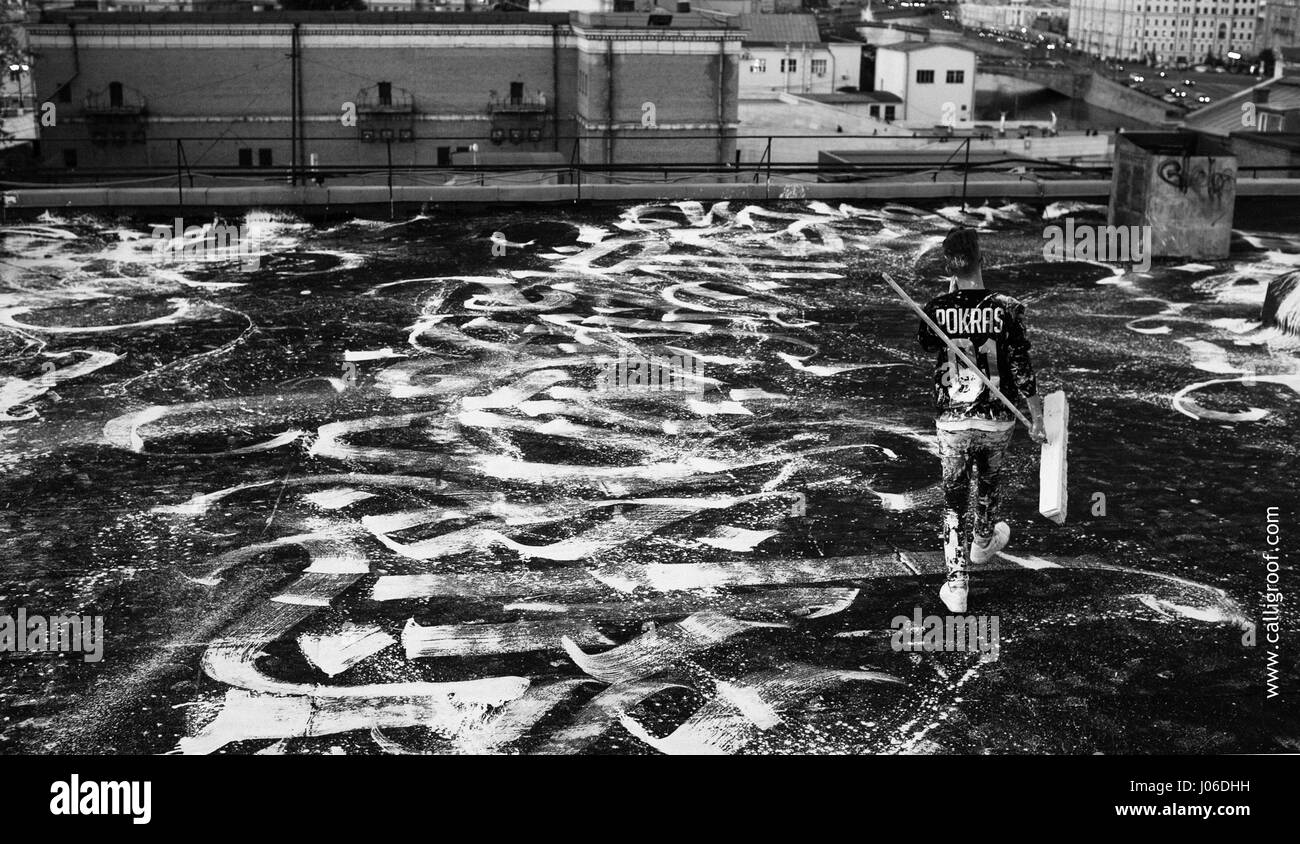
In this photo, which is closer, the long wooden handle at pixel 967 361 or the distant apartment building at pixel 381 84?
the long wooden handle at pixel 967 361

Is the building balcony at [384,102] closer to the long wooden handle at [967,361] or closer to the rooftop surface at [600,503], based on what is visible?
the rooftop surface at [600,503]

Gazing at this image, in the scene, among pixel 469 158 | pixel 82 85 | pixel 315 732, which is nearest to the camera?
pixel 315 732

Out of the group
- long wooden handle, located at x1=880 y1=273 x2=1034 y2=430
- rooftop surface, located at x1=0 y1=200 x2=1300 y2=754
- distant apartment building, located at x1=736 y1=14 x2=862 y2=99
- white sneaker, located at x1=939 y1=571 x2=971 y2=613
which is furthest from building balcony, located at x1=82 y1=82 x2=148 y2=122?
white sneaker, located at x1=939 y1=571 x2=971 y2=613

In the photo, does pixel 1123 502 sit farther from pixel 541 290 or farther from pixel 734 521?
pixel 541 290

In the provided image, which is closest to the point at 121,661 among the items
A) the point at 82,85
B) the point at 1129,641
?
the point at 1129,641

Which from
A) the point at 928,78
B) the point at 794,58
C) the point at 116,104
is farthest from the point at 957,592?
the point at 794,58

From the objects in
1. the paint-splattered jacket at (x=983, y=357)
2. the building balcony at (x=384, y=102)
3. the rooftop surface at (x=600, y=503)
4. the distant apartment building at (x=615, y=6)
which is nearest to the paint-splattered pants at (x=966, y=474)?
the paint-splattered jacket at (x=983, y=357)
